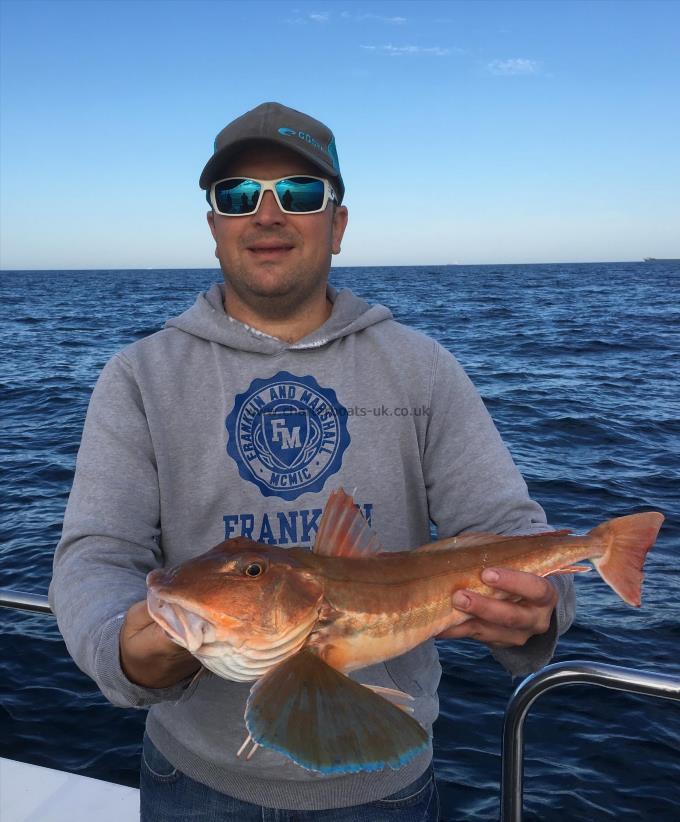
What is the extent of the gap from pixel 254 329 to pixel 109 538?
107 cm

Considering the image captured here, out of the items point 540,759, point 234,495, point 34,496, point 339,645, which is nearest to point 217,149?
point 234,495

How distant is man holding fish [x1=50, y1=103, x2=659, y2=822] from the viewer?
2166mm

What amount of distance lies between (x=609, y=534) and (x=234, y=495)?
1.45 m

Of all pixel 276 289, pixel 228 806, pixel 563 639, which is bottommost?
pixel 563 639

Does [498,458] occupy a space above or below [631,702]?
above

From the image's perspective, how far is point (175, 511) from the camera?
9.46ft

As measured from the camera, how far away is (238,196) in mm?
3143

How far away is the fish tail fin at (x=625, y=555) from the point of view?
2.85 m

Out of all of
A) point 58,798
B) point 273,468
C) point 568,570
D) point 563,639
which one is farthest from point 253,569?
point 563,639

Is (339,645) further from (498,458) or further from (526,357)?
(526,357)

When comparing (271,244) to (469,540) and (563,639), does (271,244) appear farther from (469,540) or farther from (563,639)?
(563,639)

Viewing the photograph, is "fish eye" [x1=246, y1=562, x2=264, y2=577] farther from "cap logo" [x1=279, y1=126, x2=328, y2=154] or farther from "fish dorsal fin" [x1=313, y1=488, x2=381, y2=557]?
"cap logo" [x1=279, y1=126, x2=328, y2=154]

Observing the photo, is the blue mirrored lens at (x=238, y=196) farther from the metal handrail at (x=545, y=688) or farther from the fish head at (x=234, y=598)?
the metal handrail at (x=545, y=688)

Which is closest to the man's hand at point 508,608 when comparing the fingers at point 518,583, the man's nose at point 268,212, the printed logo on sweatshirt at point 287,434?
the fingers at point 518,583
